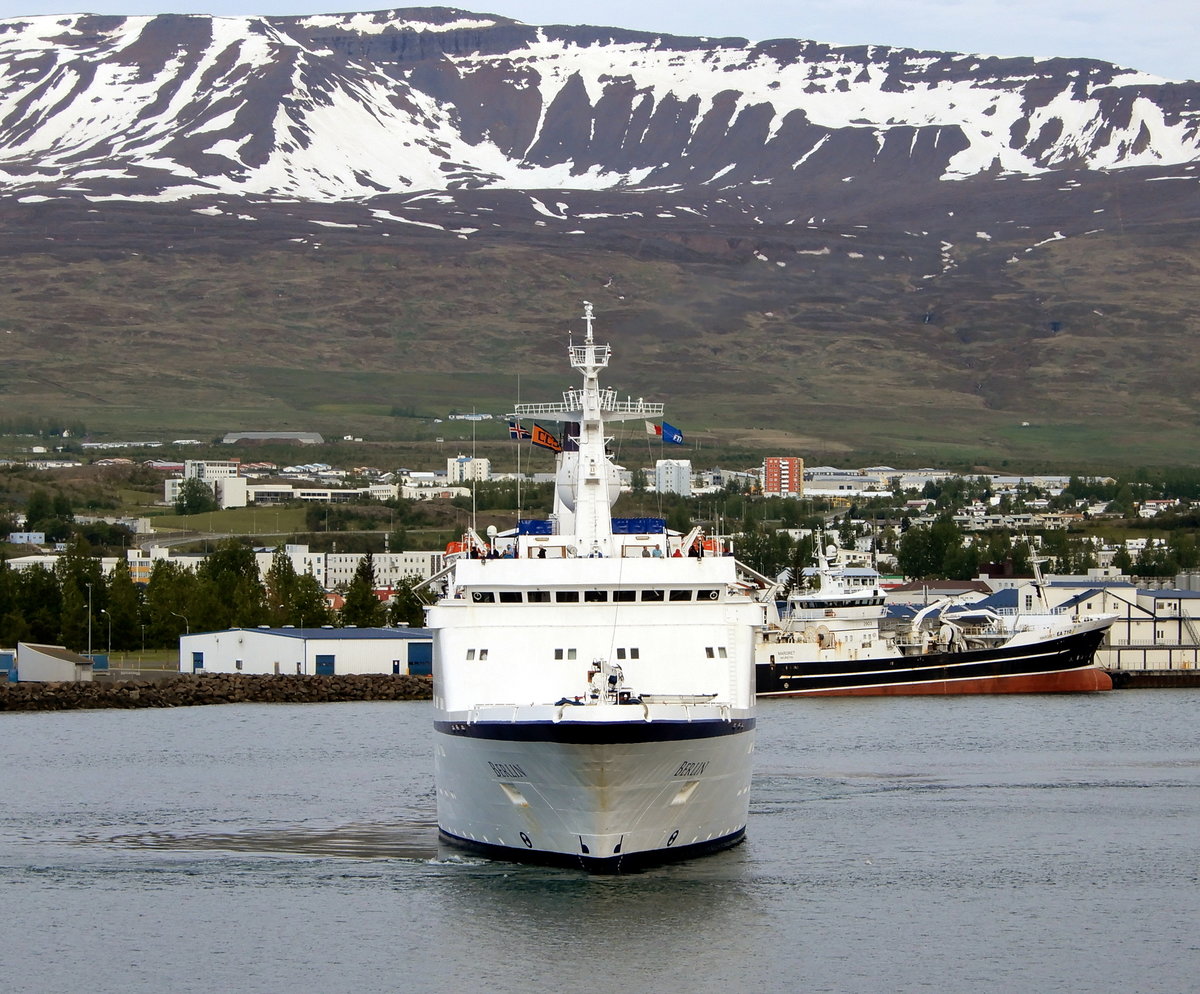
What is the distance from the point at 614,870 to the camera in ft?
124

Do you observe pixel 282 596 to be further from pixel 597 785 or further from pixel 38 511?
pixel 597 785

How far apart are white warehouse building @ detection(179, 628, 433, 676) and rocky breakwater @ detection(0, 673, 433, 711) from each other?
10.9ft

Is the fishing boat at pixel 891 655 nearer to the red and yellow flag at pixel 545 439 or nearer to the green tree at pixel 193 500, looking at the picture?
the red and yellow flag at pixel 545 439

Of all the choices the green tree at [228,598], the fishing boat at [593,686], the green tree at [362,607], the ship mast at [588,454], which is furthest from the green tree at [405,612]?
the fishing boat at [593,686]

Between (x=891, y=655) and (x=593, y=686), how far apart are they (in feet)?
217

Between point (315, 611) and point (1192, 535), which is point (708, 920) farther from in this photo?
point (1192, 535)

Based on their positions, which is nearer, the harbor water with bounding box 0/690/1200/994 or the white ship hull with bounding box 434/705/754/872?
the harbor water with bounding box 0/690/1200/994

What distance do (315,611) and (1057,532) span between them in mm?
72205

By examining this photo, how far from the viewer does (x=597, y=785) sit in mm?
36781

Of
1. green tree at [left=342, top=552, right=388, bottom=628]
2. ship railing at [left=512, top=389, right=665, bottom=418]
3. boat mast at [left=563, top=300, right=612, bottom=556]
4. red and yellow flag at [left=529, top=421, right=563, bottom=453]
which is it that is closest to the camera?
boat mast at [left=563, top=300, right=612, bottom=556]

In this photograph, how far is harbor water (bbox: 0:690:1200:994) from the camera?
112 ft

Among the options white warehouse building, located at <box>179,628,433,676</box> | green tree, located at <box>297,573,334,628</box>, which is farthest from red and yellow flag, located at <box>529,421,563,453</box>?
green tree, located at <box>297,573,334,628</box>

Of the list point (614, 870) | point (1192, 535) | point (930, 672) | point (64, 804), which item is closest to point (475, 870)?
point (614, 870)

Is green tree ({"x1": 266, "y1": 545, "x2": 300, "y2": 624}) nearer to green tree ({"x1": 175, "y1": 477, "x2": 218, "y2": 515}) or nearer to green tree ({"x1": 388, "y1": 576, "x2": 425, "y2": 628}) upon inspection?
green tree ({"x1": 388, "y1": 576, "x2": 425, "y2": 628})
